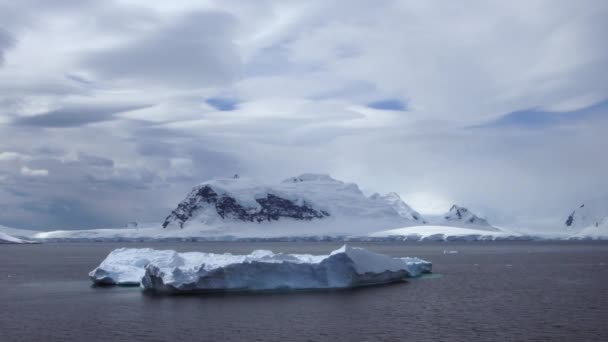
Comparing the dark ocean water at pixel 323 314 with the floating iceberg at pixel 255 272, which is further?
the floating iceberg at pixel 255 272

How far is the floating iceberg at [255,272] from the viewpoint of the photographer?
42.5 meters

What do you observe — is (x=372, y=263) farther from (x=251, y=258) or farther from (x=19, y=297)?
(x=19, y=297)

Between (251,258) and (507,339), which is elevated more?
(251,258)

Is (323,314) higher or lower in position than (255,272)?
lower

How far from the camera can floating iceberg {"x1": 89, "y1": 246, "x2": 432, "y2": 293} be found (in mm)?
42531

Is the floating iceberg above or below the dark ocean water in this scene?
above

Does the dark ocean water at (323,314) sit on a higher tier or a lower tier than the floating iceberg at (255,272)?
lower

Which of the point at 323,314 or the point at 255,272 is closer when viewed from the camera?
the point at 323,314

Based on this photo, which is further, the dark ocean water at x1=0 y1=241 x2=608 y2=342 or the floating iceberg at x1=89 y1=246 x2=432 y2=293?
the floating iceberg at x1=89 y1=246 x2=432 y2=293

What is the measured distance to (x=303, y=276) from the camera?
45.1 m

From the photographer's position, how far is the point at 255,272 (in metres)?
43.7

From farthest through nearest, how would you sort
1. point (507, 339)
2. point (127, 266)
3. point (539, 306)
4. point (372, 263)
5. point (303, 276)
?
point (127, 266) < point (372, 263) < point (303, 276) < point (539, 306) < point (507, 339)

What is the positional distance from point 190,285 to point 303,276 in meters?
8.17

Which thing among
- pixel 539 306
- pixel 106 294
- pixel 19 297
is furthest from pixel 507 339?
pixel 19 297
